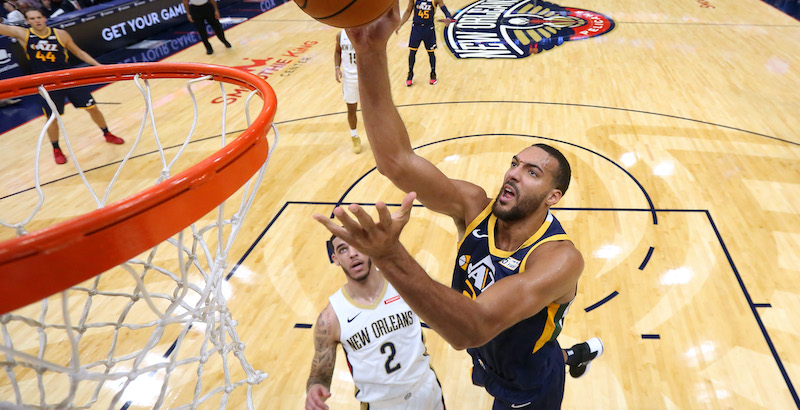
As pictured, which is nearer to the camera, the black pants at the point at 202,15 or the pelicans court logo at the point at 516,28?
the black pants at the point at 202,15

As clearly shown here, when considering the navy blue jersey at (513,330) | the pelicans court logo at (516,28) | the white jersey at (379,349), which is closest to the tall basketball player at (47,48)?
the white jersey at (379,349)

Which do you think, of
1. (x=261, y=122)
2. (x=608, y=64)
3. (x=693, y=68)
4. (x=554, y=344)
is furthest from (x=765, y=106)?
(x=261, y=122)

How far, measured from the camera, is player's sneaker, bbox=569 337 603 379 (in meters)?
2.88

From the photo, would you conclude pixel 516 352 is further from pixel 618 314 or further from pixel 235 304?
pixel 235 304

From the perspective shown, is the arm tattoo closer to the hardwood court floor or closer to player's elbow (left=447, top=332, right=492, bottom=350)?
the hardwood court floor

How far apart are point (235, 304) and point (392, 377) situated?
191 cm

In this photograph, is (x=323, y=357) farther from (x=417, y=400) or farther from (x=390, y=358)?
(x=417, y=400)

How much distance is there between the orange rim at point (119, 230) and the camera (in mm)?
1005

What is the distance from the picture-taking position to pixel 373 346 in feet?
7.95

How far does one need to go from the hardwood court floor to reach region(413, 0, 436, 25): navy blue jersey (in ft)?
3.38

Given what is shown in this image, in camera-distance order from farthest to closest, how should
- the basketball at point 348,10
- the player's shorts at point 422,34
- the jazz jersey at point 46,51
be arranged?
the player's shorts at point 422,34 → the jazz jersey at point 46,51 → the basketball at point 348,10

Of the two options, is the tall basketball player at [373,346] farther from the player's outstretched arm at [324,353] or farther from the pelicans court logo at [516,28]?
the pelicans court logo at [516,28]

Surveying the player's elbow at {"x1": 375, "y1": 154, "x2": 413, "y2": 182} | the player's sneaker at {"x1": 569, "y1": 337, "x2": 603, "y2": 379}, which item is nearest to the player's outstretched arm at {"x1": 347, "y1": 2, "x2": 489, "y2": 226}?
the player's elbow at {"x1": 375, "y1": 154, "x2": 413, "y2": 182}

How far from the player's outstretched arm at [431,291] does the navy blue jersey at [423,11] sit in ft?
21.5
